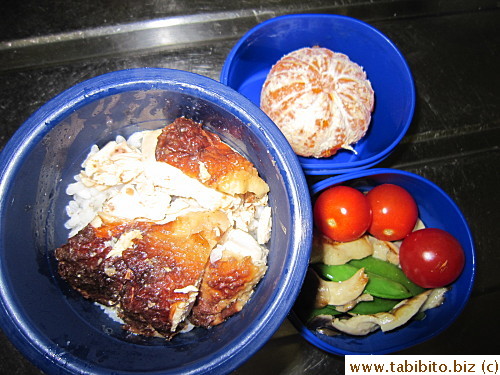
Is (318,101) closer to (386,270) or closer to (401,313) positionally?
(386,270)

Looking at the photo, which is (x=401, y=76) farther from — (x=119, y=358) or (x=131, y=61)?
(x=119, y=358)

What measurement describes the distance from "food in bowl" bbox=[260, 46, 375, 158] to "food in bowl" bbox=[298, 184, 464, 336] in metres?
0.17

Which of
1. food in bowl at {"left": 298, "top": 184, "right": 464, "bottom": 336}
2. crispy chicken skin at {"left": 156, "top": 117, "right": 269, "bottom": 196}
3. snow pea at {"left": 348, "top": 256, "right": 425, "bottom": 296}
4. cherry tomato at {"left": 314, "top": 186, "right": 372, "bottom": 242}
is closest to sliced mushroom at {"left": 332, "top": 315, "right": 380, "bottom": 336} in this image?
food in bowl at {"left": 298, "top": 184, "right": 464, "bottom": 336}

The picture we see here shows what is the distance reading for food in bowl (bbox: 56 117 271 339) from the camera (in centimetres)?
83

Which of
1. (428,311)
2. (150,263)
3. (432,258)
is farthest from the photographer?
(428,311)

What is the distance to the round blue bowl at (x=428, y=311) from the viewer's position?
1.21 m

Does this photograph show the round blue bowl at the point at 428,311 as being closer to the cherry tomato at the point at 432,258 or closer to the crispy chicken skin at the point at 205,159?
the cherry tomato at the point at 432,258

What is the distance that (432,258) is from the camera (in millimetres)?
1179

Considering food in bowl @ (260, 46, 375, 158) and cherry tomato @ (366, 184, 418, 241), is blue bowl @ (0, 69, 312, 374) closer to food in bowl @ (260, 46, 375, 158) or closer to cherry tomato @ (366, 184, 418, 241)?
food in bowl @ (260, 46, 375, 158)

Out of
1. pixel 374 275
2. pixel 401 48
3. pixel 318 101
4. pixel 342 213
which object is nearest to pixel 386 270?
pixel 374 275

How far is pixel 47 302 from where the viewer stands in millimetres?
856

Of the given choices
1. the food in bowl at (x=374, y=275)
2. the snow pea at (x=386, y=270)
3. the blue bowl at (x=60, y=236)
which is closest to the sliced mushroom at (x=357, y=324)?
the food in bowl at (x=374, y=275)

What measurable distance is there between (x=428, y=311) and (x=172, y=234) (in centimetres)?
93

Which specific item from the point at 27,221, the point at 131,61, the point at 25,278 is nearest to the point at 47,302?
the point at 25,278
